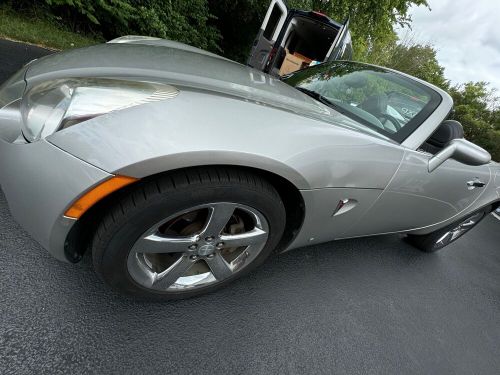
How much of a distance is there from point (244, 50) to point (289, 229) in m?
11.0

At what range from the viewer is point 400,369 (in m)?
1.73

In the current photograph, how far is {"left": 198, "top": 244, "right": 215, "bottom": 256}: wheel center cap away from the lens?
141cm

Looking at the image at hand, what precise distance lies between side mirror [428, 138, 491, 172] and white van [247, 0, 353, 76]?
442cm

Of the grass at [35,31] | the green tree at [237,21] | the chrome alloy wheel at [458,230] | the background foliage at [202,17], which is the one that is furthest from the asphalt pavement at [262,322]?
the green tree at [237,21]

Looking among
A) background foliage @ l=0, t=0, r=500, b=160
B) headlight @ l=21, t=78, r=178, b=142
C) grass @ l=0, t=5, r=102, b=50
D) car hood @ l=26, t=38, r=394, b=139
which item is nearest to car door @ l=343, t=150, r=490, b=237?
car hood @ l=26, t=38, r=394, b=139

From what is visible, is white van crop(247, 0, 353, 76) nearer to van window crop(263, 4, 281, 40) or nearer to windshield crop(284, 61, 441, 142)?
van window crop(263, 4, 281, 40)

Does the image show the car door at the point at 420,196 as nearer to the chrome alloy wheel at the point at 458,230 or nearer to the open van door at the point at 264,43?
the chrome alloy wheel at the point at 458,230

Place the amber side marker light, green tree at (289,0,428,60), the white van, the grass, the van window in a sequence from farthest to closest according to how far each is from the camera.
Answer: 1. green tree at (289,0,428,60)
2. the van window
3. the white van
4. the grass
5. the amber side marker light

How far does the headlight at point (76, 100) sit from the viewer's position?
111 centimetres

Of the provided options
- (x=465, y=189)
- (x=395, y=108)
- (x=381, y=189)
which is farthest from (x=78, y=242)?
(x=465, y=189)

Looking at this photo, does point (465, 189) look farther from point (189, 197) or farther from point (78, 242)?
point (78, 242)

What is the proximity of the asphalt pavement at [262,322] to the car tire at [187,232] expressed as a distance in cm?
19

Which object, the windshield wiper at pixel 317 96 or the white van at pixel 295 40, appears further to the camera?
the white van at pixel 295 40

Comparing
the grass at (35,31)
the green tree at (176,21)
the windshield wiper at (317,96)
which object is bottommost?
the grass at (35,31)
